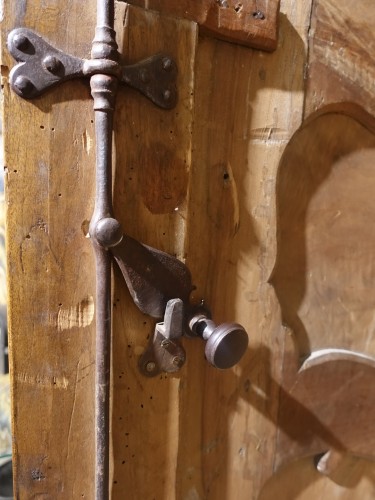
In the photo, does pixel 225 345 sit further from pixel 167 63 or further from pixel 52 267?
pixel 167 63

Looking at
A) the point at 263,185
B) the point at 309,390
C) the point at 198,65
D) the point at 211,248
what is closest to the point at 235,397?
the point at 309,390

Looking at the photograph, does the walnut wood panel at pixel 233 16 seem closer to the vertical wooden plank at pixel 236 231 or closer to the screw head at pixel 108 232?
the vertical wooden plank at pixel 236 231

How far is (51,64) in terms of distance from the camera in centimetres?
53

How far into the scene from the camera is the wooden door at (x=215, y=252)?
1.87ft

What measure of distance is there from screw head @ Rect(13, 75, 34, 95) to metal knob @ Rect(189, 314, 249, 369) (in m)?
0.41

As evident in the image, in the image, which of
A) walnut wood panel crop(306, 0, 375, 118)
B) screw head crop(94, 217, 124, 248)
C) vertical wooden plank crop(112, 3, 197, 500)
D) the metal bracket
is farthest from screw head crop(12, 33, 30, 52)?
walnut wood panel crop(306, 0, 375, 118)

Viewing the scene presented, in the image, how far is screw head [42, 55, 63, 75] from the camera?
20.9 inches

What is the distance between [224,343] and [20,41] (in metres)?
0.48

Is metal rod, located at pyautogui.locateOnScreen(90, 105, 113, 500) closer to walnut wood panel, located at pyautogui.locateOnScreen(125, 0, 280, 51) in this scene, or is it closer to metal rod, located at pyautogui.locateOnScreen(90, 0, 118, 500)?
metal rod, located at pyautogui.locateOnScreen(90, 0, 118, 500)

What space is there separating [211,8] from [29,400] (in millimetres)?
642

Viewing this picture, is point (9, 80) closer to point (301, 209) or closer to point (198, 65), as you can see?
point (198, 65)

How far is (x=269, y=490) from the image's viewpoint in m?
0.82

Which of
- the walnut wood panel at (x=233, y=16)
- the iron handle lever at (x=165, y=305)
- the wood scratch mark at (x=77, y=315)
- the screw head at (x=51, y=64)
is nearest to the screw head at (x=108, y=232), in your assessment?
the iron handle lever at (x=165, y=305)

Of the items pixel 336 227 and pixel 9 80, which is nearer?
pixel 9 80
